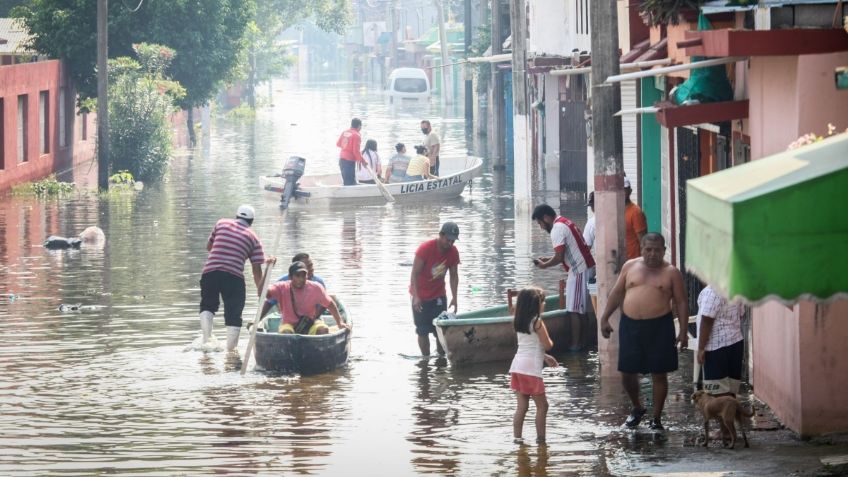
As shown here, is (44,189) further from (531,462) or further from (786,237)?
(786,237)

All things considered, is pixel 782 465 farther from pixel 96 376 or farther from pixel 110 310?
pixel 110 310

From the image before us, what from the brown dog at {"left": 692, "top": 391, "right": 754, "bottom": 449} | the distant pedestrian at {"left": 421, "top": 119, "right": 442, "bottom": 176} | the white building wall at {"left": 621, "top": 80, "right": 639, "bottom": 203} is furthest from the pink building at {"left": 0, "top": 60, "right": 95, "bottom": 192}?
the brown dog at {"left": 692, "top": 391, "right": 754, "bottom": 449}

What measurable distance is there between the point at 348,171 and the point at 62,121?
44.7 ft

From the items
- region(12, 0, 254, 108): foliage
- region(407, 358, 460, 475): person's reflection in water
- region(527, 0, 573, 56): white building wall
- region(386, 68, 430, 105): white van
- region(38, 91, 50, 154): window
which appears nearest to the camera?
region(407, 358, 460, 475): person's reflection in water

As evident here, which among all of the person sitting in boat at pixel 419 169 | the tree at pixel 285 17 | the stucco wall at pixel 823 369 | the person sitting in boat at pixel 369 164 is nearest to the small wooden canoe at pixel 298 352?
the stucco wall at pixel 823 369

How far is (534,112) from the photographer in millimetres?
39906

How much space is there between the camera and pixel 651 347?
12.5 meters

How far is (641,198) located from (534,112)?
18937 mm

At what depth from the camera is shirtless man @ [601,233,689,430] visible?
1247cm

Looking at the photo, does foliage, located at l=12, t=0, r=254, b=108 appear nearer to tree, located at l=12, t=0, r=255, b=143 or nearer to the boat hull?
tree, located at l=12, t=0, r=255, b=143

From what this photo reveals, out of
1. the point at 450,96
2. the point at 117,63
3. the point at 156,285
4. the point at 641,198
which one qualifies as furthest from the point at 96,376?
the point at 450,96

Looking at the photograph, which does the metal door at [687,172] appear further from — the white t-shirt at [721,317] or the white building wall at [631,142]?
the white t-shirt at [721,317]

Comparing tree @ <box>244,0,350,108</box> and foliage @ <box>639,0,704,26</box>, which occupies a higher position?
tree @ <box>244,0,350,108</box>

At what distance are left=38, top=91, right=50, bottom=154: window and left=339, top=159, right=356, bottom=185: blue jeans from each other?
10.5 m
